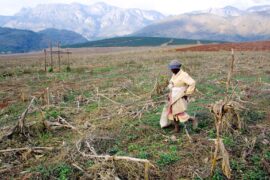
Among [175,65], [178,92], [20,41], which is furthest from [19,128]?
[20,41]

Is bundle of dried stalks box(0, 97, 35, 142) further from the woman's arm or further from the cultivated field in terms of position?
the woman's arm

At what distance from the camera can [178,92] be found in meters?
6.83

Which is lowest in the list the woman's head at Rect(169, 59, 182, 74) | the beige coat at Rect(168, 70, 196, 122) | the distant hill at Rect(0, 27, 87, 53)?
the distant hill at Rect(0, 27, 87, 53)

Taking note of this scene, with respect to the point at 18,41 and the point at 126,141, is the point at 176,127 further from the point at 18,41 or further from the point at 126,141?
the point at 18,41

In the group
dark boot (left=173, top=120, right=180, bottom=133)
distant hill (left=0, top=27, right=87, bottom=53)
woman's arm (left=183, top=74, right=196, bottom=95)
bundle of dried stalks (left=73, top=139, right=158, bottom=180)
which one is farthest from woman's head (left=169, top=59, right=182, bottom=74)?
distant hill (left=0, top=27, right=87, bottom=53)

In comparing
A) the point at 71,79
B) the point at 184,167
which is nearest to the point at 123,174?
the point at 184,167

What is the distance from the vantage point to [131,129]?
7551 millimetres

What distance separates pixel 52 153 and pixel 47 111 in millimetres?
3258

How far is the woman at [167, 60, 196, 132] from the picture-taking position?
670 centimetres

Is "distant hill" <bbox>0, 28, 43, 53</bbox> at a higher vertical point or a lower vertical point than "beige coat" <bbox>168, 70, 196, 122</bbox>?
lower

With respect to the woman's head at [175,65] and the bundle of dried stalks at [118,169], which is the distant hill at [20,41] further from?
the bundle of dried stalks at [118,169]

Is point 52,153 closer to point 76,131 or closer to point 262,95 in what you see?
point 76,131

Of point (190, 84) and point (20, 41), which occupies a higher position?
point (190, 84)

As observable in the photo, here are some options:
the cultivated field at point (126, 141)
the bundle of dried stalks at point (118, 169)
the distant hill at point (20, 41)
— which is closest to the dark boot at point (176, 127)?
the cultivated field at point (126, 141)
